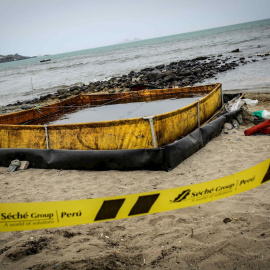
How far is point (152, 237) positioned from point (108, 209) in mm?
1258

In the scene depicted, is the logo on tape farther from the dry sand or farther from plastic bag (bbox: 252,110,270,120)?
plastic bag (bbox: 252,110,270,120)

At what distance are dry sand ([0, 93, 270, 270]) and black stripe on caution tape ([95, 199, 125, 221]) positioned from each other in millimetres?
851

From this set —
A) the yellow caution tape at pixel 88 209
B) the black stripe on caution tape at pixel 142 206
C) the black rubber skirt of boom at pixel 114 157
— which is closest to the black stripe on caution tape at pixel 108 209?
the yellow caution tape at pixel 88 209

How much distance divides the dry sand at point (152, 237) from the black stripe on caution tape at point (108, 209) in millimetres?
851

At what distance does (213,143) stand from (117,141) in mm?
2742

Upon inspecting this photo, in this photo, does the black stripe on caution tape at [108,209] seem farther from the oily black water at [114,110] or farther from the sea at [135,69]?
the sea at [135,69]

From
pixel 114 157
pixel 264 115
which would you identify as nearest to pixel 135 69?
pixel 264 115

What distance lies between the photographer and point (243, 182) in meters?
2.57

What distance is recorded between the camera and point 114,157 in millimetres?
5395

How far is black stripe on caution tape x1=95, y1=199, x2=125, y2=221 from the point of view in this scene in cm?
233

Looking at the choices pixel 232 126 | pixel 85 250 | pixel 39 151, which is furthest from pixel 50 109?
pixel 85 250

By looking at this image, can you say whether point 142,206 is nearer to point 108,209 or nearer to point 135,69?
point 108,209

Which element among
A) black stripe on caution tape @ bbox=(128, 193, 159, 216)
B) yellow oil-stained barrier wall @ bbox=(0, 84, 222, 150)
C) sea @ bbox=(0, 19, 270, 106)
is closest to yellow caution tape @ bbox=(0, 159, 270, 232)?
black stripe on caution tape @ bbox=(128, 193, 159, 216)

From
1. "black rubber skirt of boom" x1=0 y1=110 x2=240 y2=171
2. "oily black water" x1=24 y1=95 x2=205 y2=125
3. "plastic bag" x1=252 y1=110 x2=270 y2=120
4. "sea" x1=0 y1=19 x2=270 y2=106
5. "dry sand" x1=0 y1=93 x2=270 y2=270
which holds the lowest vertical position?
"dry sand" x1=0 y1=93 x2=270 y2=270
